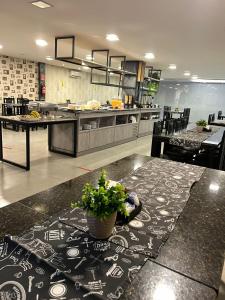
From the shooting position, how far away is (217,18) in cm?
314

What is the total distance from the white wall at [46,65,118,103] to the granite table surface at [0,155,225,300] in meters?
9.62

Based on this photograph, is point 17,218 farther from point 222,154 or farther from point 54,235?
point 222,154

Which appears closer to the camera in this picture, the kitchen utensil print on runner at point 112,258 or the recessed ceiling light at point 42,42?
the kitchen utensil print on runner at point 112,258

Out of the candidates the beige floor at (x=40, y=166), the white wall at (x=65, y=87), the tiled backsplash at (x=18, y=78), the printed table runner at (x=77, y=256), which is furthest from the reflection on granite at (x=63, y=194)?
the white wall at (x=65, y=87)

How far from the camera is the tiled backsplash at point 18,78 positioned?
28.0 feet

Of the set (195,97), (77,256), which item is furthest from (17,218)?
(195,97)

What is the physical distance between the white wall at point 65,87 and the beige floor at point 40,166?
4.35m

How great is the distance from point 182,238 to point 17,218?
30.4 inches

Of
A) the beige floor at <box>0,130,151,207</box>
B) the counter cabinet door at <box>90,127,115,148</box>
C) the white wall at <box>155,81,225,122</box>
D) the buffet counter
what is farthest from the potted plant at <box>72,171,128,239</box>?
the white wall at <box>155,81,225,122</box>

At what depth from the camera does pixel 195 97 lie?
12500mm

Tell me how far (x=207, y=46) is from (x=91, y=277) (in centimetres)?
521

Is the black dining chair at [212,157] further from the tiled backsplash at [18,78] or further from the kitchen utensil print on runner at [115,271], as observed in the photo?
the tiled backsplash at [18,78]

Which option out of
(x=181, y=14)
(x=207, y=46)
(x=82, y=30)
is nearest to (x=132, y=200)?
(x=181, y=14)

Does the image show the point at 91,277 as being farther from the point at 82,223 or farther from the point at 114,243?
the point at 82,223
